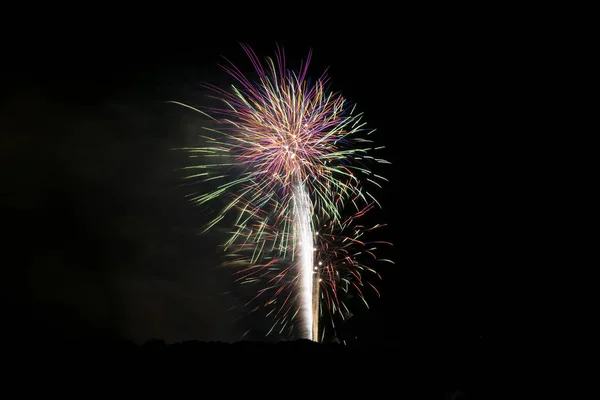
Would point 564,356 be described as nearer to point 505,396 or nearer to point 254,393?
point 505,396

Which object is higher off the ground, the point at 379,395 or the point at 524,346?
the point at 524,346

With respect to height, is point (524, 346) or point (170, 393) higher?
point (524, 346)

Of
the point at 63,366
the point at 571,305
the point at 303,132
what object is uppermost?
the point at 303,132

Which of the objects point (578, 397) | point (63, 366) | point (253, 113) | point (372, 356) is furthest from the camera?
point (253, 113)

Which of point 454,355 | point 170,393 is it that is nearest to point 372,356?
point 454,355

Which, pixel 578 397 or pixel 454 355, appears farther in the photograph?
pixel 454 355

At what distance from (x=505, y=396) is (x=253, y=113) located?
11499 millimetres

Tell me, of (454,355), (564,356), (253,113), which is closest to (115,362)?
(454,355)

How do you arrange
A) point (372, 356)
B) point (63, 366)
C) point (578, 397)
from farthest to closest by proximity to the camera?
point (372, 356)
point (578, 397)
point (63, 366)

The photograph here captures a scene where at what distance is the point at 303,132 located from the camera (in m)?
16.1

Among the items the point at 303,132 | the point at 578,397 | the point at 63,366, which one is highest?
the point at 303,132

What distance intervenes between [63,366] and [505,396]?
31.5 ft

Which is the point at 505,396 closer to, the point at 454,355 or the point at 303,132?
the point at 454,355

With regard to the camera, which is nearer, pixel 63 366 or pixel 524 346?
pixel 63 366
